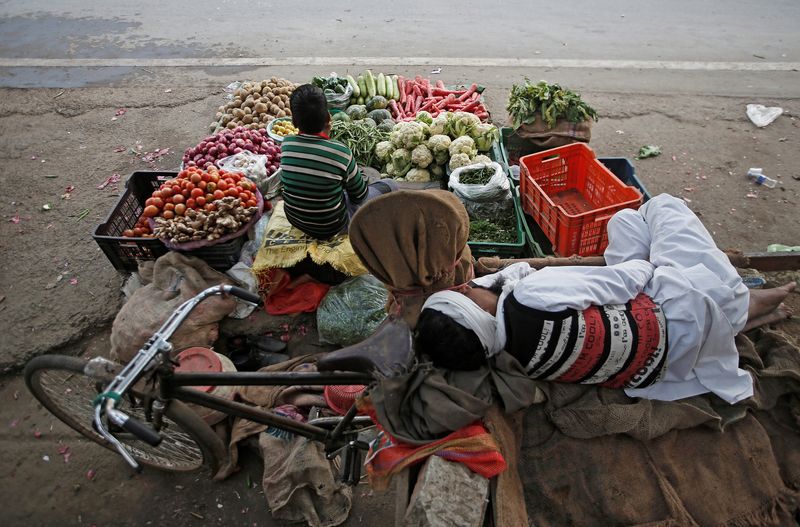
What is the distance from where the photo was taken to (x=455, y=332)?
1.95 metres

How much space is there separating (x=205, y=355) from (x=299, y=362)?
2.08ft

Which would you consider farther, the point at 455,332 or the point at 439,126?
the point at 439,126

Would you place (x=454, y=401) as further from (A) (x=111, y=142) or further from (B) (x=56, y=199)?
(A) (x=111, y=142)

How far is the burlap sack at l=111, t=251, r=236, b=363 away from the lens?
11.3 feet

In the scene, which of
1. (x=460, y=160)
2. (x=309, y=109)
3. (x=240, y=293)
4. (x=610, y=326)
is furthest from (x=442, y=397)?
(x=460, y=160)

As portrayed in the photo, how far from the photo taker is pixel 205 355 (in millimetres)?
3172

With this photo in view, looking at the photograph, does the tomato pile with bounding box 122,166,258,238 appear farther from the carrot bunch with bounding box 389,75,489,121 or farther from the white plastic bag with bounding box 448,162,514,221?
the carrot bunch with bounding box 389,75,489,121

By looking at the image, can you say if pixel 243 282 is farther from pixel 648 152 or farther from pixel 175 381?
pixel 648 152

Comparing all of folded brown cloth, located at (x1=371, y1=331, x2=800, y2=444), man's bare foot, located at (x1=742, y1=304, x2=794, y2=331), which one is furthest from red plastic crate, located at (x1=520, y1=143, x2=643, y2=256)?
folded brown cloth, located at (x1=371, y1=331, x2=800, y2=444)

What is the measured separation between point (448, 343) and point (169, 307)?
2.45m

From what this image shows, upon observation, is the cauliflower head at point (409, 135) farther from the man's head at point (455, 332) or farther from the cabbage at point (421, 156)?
the man's head at point (455, 332)

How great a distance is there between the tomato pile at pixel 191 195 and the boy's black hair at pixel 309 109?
3.02 feet

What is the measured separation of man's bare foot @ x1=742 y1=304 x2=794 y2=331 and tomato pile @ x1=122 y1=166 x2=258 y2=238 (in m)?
3.56

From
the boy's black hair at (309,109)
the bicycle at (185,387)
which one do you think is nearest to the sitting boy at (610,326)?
the bicycle at (185,387)
